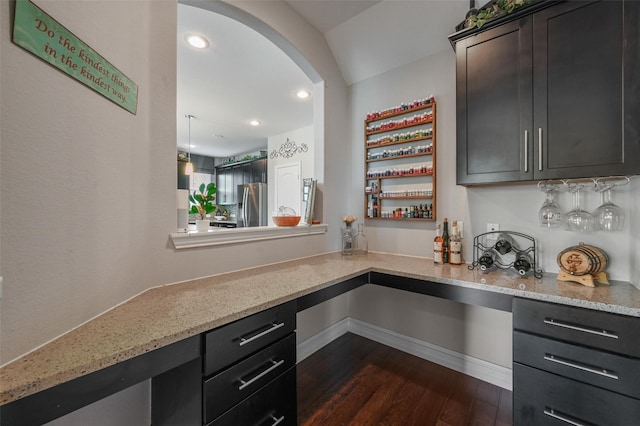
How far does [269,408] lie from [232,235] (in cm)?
95

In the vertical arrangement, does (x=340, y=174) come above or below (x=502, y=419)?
above

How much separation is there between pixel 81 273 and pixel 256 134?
449 cm

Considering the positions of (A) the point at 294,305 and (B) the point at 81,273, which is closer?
(B) the point at 81,273

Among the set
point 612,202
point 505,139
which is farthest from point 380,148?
point 612,202

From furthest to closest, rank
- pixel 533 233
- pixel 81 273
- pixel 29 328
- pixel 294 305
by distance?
pixel 533 233 < pixel 294 305 < pixel 81 273 < pixel 29 328

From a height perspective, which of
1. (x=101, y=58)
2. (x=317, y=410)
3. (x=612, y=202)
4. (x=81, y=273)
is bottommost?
(x=317, y=410)

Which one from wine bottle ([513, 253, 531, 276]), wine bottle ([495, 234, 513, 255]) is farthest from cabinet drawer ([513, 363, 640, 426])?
wine bottle ([495, 234, 513, 255])

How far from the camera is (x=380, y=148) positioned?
2.44m

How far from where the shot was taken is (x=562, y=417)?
3.86ft

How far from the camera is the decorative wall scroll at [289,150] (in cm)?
471

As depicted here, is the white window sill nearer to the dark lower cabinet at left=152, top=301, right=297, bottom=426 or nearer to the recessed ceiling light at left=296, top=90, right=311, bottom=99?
the dark lower cabinet at left=152, top=301, right=297, bottom=426

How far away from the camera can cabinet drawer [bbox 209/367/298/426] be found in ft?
3.29

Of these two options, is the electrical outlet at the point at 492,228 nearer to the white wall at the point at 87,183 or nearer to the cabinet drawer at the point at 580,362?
the cabinet drawer at the point at 580,362

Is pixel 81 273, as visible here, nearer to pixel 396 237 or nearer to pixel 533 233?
pixel 396 237
